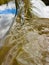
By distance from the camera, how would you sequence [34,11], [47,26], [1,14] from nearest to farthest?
1. [47,26]
2. [1,14]
3. [34,11]

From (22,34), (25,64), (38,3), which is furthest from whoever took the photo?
(38,3)

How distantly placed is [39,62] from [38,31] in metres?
0.45

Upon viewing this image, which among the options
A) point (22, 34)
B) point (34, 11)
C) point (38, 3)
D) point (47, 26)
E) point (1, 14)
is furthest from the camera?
point (38, 3)

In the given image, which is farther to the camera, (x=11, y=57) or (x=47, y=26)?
(x=47, y=26)

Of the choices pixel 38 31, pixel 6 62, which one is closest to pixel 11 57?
pixel 6 62

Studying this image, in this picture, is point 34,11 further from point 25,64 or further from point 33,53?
point 25,64

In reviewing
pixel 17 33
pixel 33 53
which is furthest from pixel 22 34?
pixel 33 53

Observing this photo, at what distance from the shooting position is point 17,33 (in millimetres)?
1295

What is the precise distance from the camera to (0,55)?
40.3 inches

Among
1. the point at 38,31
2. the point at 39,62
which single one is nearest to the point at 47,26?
the point at 38,31

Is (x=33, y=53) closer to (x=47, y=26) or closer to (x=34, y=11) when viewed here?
(x=47, y=26)

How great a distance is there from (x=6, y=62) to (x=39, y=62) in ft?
0.67

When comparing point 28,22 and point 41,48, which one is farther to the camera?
point 28,22

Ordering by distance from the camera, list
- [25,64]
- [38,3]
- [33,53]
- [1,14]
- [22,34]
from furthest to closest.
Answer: [38,3]
[1,14]
[22,34]
[33,53]
[25,64]
